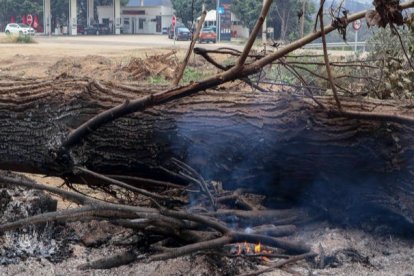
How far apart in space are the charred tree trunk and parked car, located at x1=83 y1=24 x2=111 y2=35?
2206 inches

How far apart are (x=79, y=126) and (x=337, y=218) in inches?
63.4

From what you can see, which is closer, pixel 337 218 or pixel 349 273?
pixel 349 273

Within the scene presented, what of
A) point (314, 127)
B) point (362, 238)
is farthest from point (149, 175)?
point (362, 238)

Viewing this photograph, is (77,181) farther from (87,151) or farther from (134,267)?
(134,267)

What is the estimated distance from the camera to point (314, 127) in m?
3.62

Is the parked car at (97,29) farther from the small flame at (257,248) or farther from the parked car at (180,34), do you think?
the small flame at (257,248)

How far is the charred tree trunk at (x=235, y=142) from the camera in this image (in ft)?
11.9

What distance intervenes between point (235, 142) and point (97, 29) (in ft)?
186

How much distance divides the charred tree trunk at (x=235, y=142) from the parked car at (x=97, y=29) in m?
56.0

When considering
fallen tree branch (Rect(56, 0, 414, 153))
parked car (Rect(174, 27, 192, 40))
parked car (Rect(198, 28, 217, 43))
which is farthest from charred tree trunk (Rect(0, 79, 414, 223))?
parked car (Rect(174, 27, 192, 40))

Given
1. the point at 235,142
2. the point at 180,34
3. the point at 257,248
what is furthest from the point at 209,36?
the point at 257,248

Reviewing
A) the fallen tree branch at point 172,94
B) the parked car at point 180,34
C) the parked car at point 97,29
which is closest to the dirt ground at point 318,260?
the fallen tree branch at point 172,94

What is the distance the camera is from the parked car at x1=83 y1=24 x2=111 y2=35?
58.5m

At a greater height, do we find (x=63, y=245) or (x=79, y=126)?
(x=79, y=126)
